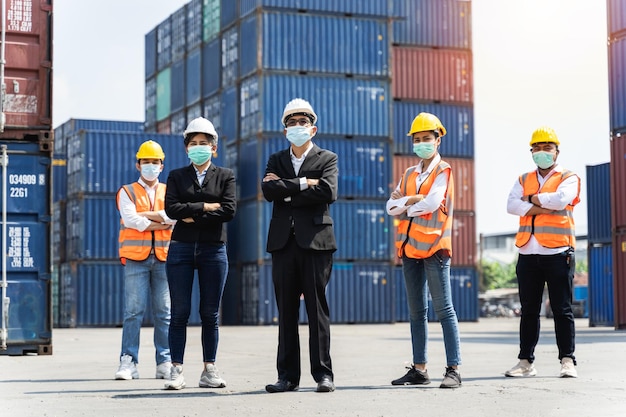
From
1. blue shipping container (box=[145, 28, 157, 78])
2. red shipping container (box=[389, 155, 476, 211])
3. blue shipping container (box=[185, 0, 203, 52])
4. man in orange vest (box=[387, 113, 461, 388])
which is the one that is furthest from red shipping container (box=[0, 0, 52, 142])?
blue shipping container (box=[145, 28, 157, 78])

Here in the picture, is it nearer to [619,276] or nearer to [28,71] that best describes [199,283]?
[28,71]

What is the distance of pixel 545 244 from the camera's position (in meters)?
9.38

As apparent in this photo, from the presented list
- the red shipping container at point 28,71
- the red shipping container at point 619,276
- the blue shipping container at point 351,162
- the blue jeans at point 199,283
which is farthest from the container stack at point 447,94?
the blue jeans at point 199,283

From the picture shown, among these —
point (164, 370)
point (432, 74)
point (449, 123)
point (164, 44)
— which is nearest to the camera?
point (164, 370)

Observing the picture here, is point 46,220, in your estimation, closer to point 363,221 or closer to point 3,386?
point 3,386

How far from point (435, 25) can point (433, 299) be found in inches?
1183

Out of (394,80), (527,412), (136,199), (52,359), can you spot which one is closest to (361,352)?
(52,359)

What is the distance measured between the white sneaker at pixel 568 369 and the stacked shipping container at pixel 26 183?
7099 mm

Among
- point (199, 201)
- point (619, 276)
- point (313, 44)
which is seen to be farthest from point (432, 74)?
point (199, 201)

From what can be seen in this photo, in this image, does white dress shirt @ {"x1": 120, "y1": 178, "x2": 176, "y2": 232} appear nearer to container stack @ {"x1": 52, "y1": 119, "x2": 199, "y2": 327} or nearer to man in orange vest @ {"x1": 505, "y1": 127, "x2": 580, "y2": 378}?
man in orange vest @ {"x1": 505, "y1": 127, "x2": 580, "y2": 378}

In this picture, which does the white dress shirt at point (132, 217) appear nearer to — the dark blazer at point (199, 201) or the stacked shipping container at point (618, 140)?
the dark blazer at point (199, 201)

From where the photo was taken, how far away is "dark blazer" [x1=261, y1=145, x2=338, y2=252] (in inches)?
320

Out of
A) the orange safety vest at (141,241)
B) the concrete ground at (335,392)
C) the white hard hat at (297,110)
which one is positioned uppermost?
the white hard hat at (297,110)

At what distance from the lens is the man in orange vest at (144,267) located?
32.3 ft
